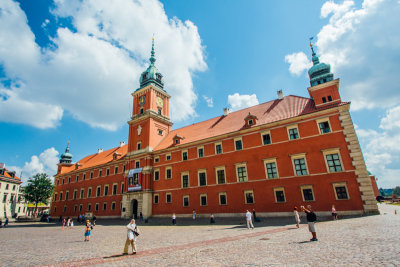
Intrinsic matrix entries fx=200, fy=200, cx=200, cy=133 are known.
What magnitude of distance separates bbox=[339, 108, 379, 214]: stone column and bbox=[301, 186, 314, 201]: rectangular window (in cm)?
406

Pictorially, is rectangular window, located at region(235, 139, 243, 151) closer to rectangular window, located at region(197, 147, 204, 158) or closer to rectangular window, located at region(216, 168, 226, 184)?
rectangular window, located at region(216, 168, 226, 184)

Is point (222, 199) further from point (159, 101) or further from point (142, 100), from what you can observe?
point (142, 100)

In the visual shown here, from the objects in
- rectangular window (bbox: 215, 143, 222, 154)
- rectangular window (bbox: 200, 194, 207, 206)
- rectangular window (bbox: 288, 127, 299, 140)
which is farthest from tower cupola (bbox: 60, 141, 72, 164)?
rectangular window (bbox: 288, 127, 299, 140)

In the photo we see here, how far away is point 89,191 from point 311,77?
46637 millimetres

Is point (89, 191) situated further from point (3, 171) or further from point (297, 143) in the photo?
point (297, 143)

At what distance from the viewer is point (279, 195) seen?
22.0m

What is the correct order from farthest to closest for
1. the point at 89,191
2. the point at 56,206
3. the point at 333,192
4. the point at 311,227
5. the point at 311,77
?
the point at 56,206
the point at 89,191
the point at 311,77
the point at 333,192
the point at 311,227

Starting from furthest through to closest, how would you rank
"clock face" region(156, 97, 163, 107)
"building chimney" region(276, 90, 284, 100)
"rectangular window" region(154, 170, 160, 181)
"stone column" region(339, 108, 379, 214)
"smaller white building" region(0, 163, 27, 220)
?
"smaller white building" region(0, 163, 27, 220) → "clock face" region(156, 97, 163, 107) → "rectangular window" region(154, 170, 160, 181) → "building chimney" region(276, 90, 284, 100) → "stone column" region(339, 108, 379, 214)

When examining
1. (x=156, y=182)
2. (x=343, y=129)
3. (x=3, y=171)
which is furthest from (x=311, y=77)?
(x=3, y=171)

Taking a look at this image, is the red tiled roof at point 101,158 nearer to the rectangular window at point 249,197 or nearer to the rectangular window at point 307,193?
the rectangular window at point 249,197

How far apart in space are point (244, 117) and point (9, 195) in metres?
64.8

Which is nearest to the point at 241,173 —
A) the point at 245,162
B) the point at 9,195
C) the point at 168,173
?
the point at 245,162

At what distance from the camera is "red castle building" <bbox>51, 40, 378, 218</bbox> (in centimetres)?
1994

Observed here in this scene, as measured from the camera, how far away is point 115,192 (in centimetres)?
3853
